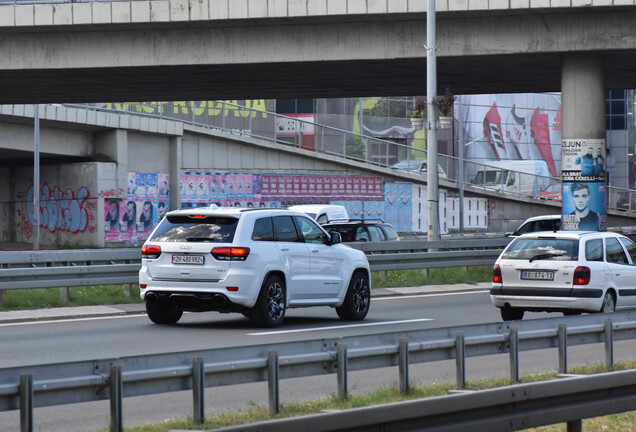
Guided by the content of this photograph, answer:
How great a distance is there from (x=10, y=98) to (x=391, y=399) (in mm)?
28873

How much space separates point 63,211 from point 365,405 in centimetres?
4139

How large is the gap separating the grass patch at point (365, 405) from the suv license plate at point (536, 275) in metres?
6.10

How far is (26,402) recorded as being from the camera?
19.8 ft

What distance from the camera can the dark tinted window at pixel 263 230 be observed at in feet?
51.1

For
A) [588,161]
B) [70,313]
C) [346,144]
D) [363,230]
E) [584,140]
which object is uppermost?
[346,144]

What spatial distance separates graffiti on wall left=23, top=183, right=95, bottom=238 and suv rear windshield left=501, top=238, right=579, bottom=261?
A: 31.6 metres

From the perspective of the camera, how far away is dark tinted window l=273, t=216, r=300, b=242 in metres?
16.0

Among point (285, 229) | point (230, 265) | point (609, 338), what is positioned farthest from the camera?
point (285, 229)

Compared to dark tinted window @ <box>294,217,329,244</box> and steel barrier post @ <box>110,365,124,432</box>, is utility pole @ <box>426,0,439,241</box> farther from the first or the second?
steel barrier post @ <box>110,365,124,432</box>

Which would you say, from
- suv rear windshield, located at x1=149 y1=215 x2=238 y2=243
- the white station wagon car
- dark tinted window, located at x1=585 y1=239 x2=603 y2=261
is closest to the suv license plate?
the white station wagon car

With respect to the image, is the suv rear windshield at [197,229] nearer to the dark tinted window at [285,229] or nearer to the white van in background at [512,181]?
the dark tinted window at [285,229]

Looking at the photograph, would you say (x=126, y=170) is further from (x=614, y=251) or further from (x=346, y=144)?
(x=614, y=251)

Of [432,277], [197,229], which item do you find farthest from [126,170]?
[197,229]

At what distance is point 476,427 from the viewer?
23.1ft
